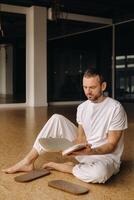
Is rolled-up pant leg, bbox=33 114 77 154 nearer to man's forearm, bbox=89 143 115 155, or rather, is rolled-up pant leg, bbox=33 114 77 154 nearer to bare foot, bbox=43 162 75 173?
bare foot, bbox=43 162 75 173

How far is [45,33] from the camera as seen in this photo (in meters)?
11.0

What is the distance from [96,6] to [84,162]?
8900 mm

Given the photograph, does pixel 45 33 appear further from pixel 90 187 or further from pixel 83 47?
pixel 90 187

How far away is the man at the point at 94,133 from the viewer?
103 inches

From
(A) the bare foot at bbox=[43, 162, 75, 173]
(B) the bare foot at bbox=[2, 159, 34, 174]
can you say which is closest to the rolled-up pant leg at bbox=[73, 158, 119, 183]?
(A) the bare foot at bbox=[43, 162, 75, 173]

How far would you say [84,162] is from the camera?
289 centimetres

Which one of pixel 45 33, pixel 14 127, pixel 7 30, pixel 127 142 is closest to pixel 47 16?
pixel 45 33

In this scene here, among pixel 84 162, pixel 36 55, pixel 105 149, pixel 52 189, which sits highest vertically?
pixel 36 55

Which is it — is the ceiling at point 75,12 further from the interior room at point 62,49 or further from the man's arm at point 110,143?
the man's arm at point 110,143

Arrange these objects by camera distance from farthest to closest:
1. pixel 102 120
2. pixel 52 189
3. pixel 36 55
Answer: pixel 36 55 < pixel 102 120 < pixel 52 189

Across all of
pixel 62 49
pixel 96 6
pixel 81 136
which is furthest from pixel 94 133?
pixel 62 49

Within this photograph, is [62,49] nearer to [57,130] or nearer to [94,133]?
[57,130]

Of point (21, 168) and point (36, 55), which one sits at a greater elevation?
point (36, 55)

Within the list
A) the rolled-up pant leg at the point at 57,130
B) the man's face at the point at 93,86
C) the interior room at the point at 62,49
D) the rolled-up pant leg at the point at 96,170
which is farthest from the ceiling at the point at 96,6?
the rolled-up pant leg at the point at 96,170
